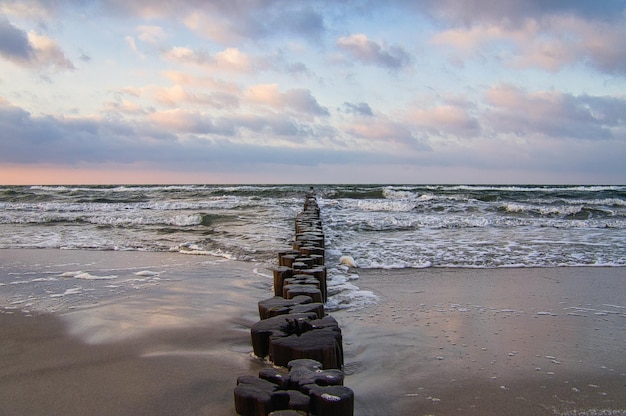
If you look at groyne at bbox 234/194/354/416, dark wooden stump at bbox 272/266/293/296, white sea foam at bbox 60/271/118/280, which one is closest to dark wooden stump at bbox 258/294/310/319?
groyne at bbox 234/194/354/416

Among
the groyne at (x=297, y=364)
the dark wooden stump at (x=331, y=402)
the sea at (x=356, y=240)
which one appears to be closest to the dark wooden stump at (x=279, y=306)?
the groyne at (x=297, y=364)

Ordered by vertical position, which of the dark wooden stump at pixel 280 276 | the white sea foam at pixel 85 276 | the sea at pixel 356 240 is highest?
the dark wooden stump at pixel 280 276

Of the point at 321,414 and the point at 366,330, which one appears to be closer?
the point at 321,414

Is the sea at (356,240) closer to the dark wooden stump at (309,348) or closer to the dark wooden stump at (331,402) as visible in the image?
the dark wooden stump at (309,348)

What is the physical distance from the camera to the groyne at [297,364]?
5.83 ft

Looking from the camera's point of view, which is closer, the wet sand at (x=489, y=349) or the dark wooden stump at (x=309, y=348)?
the dark wooden stump at (x=309, y=348)

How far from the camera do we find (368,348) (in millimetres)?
3172

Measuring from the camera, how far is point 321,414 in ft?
5.77

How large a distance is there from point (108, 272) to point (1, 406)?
3846 millimetres

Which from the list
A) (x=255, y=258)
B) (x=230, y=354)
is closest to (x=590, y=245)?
(x=255, y=258)

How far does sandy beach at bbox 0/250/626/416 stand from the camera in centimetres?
233

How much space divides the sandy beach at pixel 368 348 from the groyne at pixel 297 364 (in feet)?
0.86

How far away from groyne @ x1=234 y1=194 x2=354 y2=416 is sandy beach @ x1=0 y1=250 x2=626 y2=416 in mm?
262

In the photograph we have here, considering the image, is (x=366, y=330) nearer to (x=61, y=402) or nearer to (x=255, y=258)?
(x=61, y=402)
